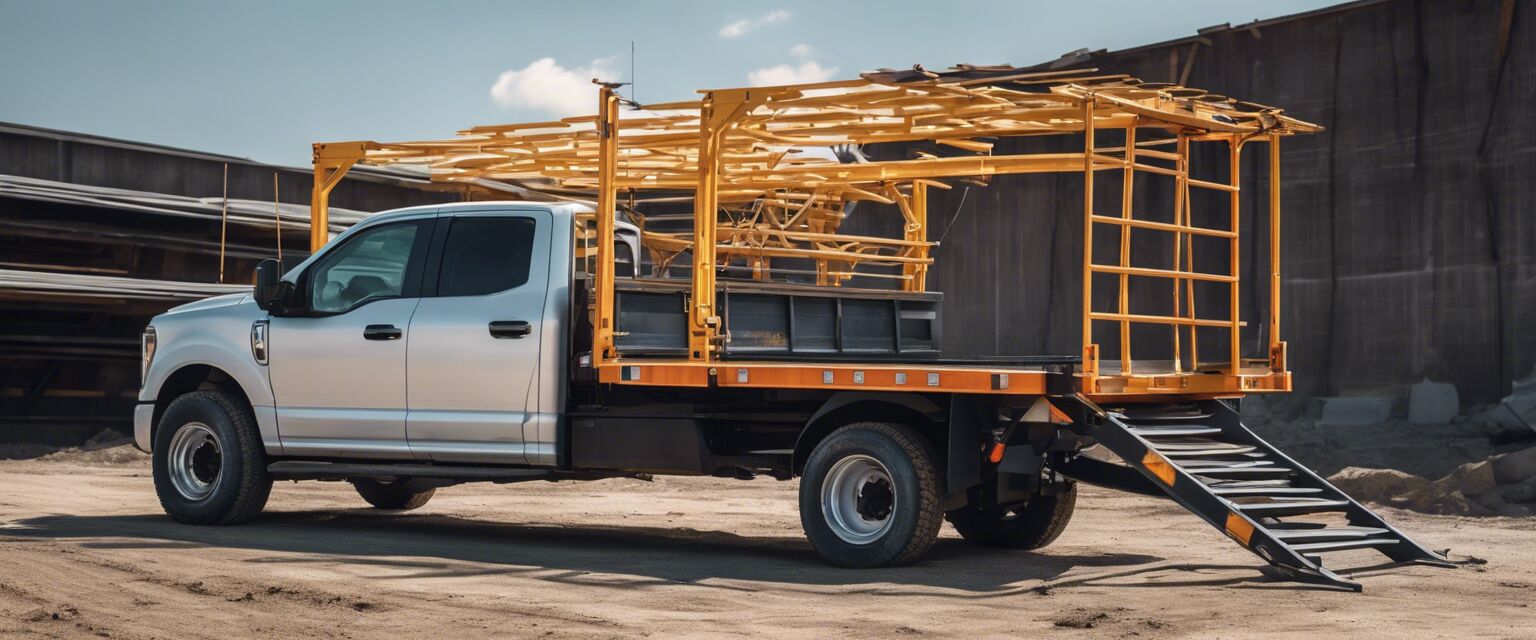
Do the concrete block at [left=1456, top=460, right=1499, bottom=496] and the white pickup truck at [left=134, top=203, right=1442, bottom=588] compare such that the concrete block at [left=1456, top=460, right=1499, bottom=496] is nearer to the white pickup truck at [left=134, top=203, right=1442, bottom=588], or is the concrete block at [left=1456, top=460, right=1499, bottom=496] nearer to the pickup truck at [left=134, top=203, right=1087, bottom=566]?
the white pickup truck at [left=134, top=203, right=1442, bottom=588]

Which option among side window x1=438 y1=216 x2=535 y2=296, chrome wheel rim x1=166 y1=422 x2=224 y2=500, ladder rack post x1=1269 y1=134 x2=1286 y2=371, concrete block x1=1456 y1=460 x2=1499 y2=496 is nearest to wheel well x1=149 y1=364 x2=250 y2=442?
chrome wheel rim x1=166 y1=422 x2=224 y2=500

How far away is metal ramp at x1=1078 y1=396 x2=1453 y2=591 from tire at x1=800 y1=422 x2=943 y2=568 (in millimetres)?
995

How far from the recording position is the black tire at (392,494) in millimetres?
13102

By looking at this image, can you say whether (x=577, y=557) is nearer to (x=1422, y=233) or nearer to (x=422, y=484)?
(x=422, y=484)

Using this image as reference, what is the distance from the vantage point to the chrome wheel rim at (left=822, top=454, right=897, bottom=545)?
30.9ft

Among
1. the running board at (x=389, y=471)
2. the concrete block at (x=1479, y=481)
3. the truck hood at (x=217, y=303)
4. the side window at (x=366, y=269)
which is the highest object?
the side window at (x=366, y=269)

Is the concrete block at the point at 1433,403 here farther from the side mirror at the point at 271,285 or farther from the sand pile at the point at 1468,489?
the side mirror at the point at 271,285

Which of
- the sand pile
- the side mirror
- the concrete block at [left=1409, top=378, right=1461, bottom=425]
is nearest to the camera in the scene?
the side mirror

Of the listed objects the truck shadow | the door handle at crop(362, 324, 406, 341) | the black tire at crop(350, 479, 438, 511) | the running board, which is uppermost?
the door handle at crop(362, 324, 406, 341)

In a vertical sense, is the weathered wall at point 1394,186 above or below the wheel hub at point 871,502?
above

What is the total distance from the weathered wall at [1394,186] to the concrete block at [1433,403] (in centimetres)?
13

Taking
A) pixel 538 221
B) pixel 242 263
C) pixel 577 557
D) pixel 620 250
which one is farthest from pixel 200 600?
pixel 242 263

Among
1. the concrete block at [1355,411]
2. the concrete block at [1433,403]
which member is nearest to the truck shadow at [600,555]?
the concrete block at [1433,403]

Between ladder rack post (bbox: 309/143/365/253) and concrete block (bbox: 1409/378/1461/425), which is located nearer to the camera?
ladder rack post (bbox: 309/143/365/253)
